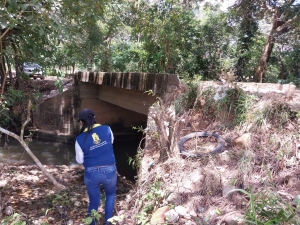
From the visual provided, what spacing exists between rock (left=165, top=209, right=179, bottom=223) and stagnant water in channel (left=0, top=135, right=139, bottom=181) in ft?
18.0

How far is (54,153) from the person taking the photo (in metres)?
10.7

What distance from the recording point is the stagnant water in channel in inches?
357

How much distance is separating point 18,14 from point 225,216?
13.1ft

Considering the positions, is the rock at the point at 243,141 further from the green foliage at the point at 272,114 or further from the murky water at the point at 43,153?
the murky water at the point at 43,153

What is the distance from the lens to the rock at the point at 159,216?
2846mm

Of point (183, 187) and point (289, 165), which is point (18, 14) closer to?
point (183, 187)

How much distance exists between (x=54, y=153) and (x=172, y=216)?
892 centimetres

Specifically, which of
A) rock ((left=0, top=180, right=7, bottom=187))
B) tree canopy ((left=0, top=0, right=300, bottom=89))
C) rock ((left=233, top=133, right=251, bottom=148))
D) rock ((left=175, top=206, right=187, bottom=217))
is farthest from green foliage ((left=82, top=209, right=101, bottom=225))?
tree canopy ((left=0, top=0, right=300, bottom=89))

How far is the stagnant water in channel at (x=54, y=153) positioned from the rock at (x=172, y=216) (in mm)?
5478

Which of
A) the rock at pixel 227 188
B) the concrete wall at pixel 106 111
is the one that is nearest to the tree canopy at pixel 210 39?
the concrete wall at pixel 106 111

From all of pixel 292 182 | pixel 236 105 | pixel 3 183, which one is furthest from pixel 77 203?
pixel 292 182

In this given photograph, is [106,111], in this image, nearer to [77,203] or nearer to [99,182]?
[77,203]

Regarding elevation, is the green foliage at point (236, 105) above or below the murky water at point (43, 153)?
above

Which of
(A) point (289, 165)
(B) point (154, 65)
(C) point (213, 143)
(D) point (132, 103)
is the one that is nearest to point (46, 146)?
(D) point (132, 103)
